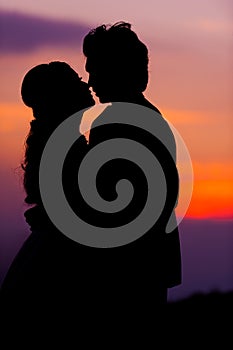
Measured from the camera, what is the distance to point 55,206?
4.45 meters

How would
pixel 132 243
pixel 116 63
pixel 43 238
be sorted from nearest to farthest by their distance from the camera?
pixel 132 243 < pixel 116 63 < pixel 43 238

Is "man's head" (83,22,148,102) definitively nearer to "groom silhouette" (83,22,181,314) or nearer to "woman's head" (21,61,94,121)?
"groom silhouette" (83,22,181,314)

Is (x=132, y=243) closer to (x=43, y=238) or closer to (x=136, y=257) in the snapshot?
(x=136, y=257)

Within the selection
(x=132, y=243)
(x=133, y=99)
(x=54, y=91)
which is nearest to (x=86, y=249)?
(x=132, y=243)

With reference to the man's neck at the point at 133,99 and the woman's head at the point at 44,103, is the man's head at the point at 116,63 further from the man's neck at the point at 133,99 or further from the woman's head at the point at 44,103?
the woman's head at the point at 44,103

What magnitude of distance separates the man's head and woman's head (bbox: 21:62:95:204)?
27 centimetres

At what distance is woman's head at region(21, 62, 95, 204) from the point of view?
454 cm

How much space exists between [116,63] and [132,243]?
812 mm

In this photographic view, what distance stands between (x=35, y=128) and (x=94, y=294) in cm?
85

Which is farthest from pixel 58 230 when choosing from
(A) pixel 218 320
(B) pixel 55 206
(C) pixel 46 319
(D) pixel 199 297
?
(D) pixel 199 297

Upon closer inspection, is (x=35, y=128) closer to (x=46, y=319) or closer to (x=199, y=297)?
(x=46, y=319)

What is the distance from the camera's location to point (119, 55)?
4309 millimetres

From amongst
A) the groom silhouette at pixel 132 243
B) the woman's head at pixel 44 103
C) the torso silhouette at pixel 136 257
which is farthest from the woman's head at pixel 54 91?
the torso silhouette at pixel 136 257

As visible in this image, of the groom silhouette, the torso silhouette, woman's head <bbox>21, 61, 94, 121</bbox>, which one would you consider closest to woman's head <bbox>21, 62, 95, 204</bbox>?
woman's head <bbox>21, 61, 94, 121</bbox>
